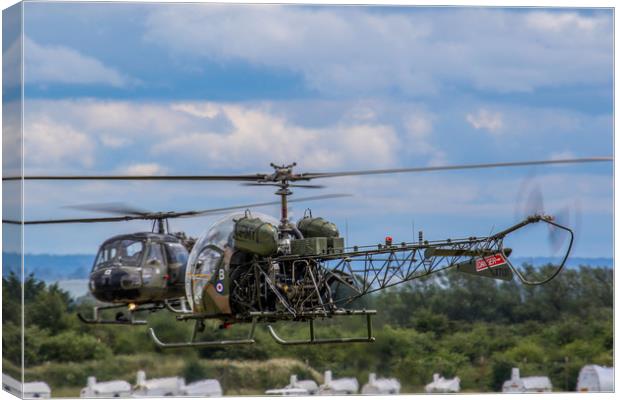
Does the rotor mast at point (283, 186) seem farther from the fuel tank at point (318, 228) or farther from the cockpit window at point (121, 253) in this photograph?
the cockpit window at point (121, 253)

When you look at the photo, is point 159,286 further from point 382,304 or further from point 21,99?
point 382,304

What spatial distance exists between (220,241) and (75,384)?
5690 mm

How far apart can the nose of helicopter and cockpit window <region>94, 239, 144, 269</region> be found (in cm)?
18

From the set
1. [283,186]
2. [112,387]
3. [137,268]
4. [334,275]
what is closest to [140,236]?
[137,268]

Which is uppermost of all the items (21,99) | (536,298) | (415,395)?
(21,99)

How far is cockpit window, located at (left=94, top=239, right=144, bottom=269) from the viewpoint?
23.4 m

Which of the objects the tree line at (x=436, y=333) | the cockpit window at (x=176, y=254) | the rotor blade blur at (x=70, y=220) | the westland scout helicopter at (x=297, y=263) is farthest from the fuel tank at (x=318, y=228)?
the tree line at (x=436, y=333)

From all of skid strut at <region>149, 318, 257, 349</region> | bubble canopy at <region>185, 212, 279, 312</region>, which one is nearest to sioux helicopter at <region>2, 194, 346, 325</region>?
skid strut at <region>149, 318, 257, 349</region>

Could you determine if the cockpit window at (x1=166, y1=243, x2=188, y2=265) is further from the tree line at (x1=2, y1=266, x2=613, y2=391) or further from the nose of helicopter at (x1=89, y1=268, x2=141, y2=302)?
the tree line at (x1=2, y1=266, x2=613, y2=391)

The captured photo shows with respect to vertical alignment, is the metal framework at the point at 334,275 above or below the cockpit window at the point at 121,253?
below

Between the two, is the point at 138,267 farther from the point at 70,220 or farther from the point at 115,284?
the point at 70,220

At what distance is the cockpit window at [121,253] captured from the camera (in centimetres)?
2341

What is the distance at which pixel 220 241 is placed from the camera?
21.8 m

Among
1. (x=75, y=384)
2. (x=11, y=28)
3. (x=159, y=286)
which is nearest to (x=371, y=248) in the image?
(x=159, y=286)
